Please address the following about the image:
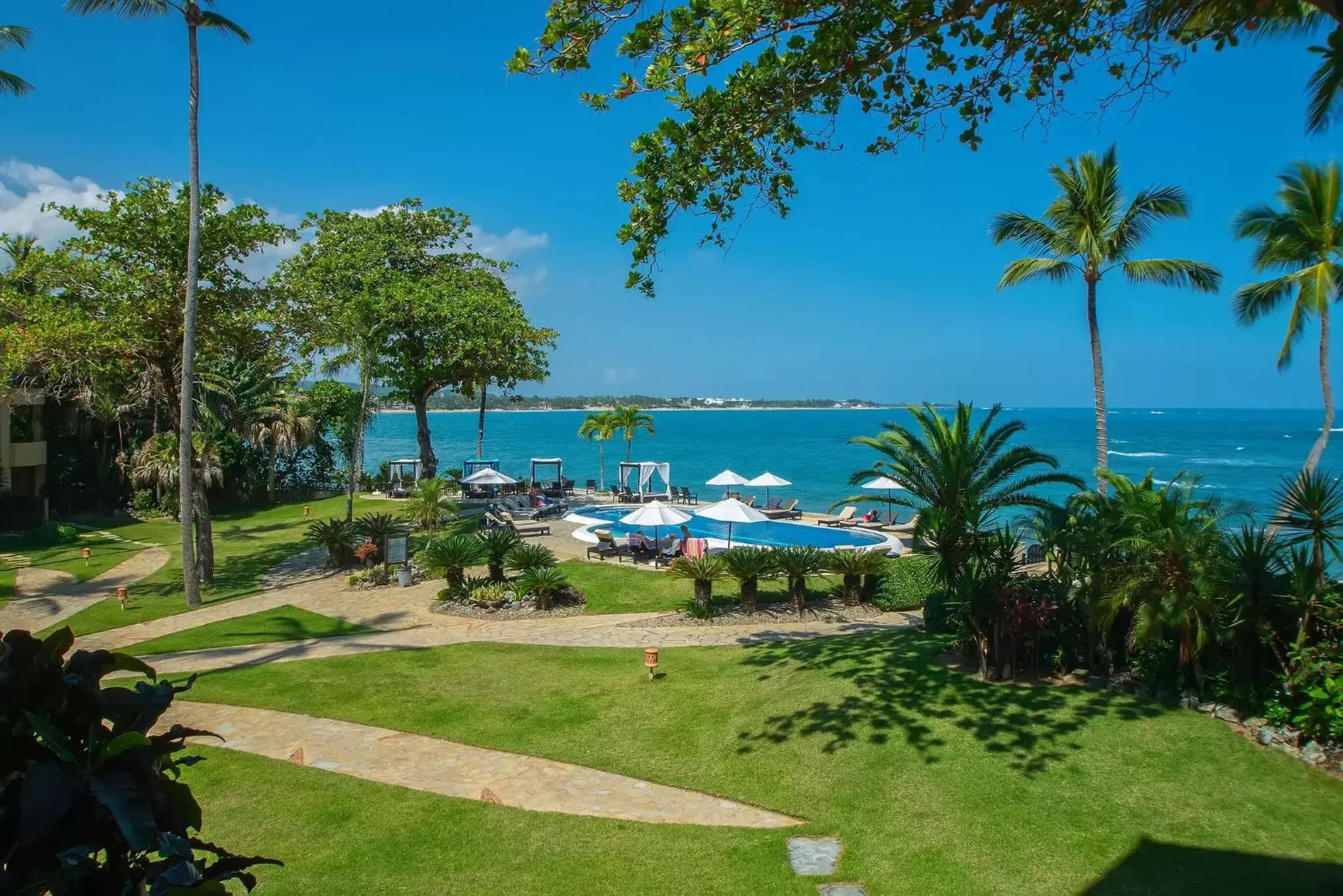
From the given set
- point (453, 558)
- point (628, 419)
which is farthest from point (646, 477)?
point (453, 558)

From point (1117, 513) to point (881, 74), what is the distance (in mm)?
6452

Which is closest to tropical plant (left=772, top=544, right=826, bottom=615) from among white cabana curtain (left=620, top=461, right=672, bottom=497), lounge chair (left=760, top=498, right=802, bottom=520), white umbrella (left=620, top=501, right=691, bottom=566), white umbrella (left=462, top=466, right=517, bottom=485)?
white umbrella (left=620, top=501, right=691, bottom=566)

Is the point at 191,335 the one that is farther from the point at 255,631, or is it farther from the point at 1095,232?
the point at 1095,232

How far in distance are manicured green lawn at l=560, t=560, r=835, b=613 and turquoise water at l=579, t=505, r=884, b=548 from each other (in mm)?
5891

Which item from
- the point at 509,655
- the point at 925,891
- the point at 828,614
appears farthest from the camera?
the point at 828,614

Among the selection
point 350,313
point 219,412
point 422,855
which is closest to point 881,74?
point 422,855

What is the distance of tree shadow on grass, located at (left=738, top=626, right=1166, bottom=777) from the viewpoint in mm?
A: 8438

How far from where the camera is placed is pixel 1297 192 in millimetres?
16516

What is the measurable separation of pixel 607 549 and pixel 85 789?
69.6ft

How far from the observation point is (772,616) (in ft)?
53.6

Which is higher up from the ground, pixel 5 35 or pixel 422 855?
pixel 5 35

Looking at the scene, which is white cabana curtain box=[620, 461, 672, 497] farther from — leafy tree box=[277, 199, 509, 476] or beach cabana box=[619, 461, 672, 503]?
leafy tree box=[277, 199, 509, 476]

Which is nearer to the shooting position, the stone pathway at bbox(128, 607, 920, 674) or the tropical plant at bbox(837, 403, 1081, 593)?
the tropical plant at bbox(837, 403, 1081, 593)

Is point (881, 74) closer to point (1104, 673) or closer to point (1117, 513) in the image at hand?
point (1117, 513)
